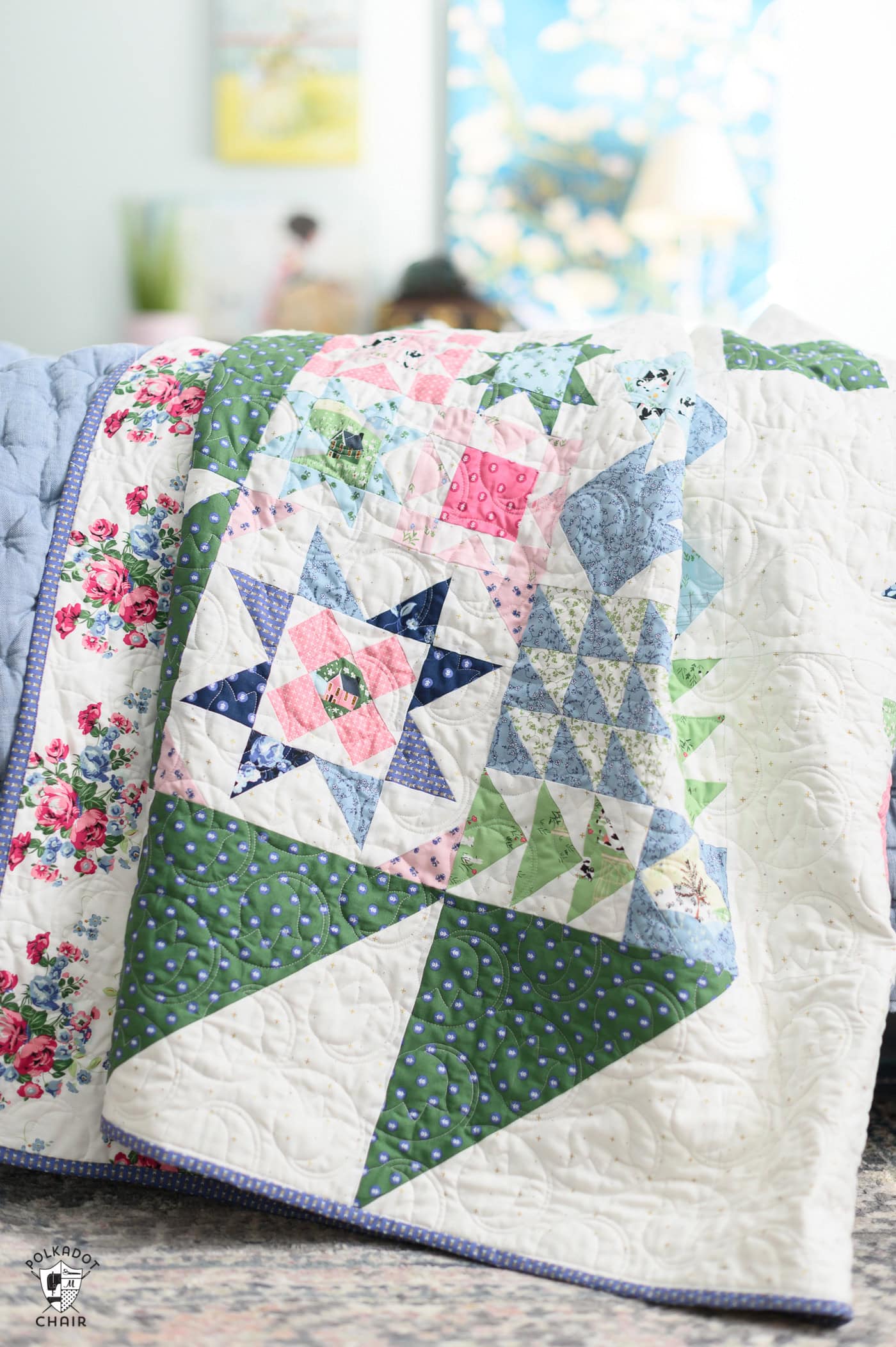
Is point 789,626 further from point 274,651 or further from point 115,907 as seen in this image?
point 115,907

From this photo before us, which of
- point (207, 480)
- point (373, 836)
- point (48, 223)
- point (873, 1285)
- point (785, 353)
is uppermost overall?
point (48, 223)

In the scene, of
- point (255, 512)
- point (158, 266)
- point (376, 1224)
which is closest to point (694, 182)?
point (158, 266)

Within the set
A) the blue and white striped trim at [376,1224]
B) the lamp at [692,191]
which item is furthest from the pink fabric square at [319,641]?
the lamp at [692,191]

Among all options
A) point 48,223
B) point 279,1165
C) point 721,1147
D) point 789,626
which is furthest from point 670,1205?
point 48,223

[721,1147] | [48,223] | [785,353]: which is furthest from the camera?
[48,223]

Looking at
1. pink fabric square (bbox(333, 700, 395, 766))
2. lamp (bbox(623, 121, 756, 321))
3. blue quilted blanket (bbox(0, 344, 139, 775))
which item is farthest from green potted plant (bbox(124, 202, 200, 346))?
pink fabric square (bbox(333, 700, 395, 766))

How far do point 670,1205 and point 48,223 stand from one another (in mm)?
3372

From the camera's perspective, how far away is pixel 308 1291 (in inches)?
27.0

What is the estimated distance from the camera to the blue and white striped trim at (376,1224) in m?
0.70

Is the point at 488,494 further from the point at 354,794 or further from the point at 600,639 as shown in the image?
the point at 354,794

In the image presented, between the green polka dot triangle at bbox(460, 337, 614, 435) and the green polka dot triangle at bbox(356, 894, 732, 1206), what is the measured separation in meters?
0.43

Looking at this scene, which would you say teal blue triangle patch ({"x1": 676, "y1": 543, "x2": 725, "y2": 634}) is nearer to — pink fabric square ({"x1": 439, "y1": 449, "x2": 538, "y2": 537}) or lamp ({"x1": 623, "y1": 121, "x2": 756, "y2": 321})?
pink fabric square ({"x1": 439, "y1": 449, "x2": 538, "y2": 537})

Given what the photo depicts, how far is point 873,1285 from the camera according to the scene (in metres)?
0.70

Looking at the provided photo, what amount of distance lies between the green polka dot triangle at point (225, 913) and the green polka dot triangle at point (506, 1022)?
6 centimetres
